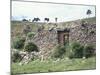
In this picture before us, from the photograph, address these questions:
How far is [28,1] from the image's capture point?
2514 millimetres

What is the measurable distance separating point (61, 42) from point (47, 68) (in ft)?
1.19

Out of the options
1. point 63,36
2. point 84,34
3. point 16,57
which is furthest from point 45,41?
point 84,34

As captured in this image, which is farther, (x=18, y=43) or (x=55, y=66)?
(x=55, y=66)

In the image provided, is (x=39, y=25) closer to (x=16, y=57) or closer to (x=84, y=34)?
(x=16, y=57)

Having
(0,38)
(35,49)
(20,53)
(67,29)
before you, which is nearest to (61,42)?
(67,29)

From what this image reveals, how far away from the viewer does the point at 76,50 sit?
8.91 ft

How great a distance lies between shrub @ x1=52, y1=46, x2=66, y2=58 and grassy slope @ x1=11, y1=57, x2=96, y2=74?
0.24 feet

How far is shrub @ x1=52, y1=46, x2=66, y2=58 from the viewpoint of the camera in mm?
2624

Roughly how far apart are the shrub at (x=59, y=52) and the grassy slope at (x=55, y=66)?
7 centimetres

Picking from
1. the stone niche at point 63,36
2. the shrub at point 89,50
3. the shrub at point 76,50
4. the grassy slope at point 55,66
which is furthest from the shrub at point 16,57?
the shrub at point 89,50

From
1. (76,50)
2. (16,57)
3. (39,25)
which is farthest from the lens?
(76,50)

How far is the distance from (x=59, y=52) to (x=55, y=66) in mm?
178

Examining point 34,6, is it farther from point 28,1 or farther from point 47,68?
point 47,68

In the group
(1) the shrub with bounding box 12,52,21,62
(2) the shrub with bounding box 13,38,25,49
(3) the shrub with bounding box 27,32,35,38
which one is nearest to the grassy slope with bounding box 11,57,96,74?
(1) the shrub with bounding box 12,52,21,62
